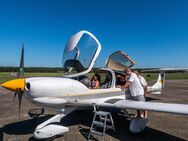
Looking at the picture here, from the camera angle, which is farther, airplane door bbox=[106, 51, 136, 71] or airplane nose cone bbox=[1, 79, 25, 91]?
airplane door bbox=[106, 51, 136, 71]

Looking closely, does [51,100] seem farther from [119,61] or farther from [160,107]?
[119,61]

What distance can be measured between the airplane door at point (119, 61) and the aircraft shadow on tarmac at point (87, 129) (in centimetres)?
191

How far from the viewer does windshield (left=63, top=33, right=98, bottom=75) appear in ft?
21.7

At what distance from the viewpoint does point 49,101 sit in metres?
5.52

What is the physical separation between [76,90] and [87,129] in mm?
1273

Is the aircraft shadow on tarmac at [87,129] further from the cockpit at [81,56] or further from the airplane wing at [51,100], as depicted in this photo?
the cockpit at [81,56]

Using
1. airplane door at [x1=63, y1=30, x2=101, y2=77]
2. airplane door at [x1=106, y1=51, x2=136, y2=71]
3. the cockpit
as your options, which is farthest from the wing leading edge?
airplane door at [x1=106, y1=51, x2=136, y2=71]

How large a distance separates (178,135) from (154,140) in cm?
84

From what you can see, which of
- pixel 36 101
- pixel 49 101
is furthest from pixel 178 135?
pixel 36 101

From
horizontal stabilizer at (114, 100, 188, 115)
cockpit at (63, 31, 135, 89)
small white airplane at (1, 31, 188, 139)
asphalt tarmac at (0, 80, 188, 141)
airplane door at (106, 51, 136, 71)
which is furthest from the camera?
airplane door at (106, 51, 136, 71)

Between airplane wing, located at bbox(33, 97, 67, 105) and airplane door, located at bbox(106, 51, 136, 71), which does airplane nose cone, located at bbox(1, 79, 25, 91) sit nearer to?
airplane wing, located at bbox(33, 97, 67, 105)

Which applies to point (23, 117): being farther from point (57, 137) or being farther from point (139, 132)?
point (139, 132)

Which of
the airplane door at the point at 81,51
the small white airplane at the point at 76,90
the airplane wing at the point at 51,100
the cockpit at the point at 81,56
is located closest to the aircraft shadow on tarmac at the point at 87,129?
the small white airplane at the point at 76,90

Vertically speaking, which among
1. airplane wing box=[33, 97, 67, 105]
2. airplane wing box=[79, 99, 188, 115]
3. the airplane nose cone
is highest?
the airplane nose cone
